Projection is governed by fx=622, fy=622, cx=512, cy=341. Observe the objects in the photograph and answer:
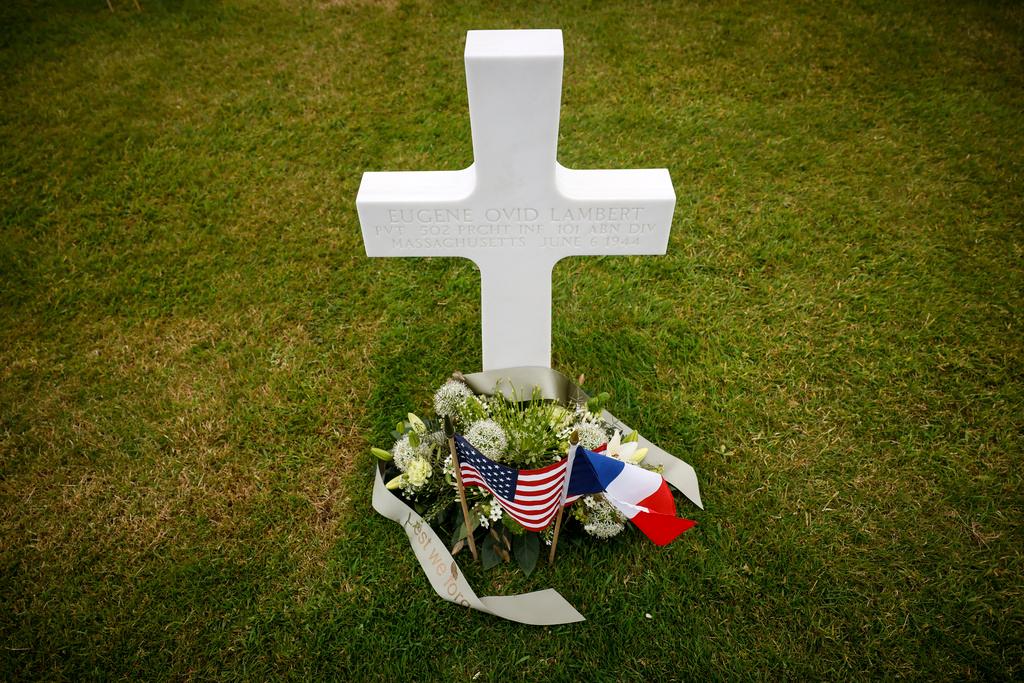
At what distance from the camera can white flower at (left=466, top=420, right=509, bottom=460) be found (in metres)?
2.41

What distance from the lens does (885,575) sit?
8.32 ft

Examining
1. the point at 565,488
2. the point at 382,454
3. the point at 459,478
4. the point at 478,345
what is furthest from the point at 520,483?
the point at 478,345

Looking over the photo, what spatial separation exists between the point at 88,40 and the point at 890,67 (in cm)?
698

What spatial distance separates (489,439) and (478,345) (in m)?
1.05

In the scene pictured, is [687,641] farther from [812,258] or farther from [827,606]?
[812,258]

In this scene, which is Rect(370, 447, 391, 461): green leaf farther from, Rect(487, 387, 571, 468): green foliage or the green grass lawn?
Rect(487, 387, 571, 468): green foliage

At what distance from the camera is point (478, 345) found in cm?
340

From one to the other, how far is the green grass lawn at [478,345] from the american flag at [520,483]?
19.8 inches

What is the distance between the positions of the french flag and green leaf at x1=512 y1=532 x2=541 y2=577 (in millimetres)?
600

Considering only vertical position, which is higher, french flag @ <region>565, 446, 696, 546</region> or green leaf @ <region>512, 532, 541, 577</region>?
french flag @ <region>565, 446, 696, 546</region>

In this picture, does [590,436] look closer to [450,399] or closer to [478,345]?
[450,399]

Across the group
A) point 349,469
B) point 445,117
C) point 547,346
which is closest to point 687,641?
point 547,346

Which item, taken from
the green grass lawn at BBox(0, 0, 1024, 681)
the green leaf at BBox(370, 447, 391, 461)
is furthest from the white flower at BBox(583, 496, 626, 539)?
the green leaf at BBox(370, 447, 391, 461)

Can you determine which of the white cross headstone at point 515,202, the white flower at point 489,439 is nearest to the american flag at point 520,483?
the white flower at point 489,439
